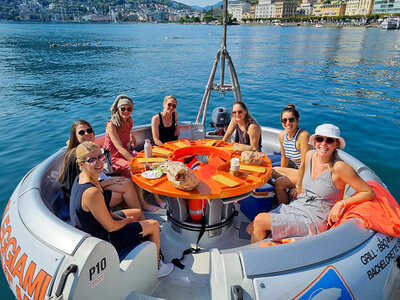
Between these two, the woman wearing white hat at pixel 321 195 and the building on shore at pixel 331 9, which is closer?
the woman wearing white hat at pixel 321 195

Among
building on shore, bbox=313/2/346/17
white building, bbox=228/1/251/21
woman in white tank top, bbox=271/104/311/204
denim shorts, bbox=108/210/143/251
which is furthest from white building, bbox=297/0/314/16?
denim shorts, bbox=108/210/143/251

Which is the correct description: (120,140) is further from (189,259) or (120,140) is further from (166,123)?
(189,259)

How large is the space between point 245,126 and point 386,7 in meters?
112

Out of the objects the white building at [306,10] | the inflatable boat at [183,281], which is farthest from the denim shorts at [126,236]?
the white building at [306,10]

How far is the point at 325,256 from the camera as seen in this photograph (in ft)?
6.47

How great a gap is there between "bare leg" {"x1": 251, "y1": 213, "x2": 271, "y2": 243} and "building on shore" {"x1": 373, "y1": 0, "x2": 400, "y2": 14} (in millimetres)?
109690

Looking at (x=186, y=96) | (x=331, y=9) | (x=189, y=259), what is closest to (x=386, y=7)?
(x=331, y=9)

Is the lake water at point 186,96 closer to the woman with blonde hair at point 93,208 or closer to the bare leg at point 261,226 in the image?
the woman with blonde hair at point 93,208

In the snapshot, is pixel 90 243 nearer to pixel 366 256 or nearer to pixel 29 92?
pixel 366 256

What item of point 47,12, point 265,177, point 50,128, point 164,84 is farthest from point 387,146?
point 47,12

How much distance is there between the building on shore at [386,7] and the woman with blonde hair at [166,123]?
108 m

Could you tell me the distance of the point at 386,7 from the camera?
88062mm

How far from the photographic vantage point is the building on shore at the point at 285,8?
12419cm

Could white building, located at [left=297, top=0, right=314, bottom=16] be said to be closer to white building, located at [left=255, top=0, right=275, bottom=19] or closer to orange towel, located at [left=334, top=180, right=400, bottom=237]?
white building, located at [left=255, top=0, right=275, bottom=19]
